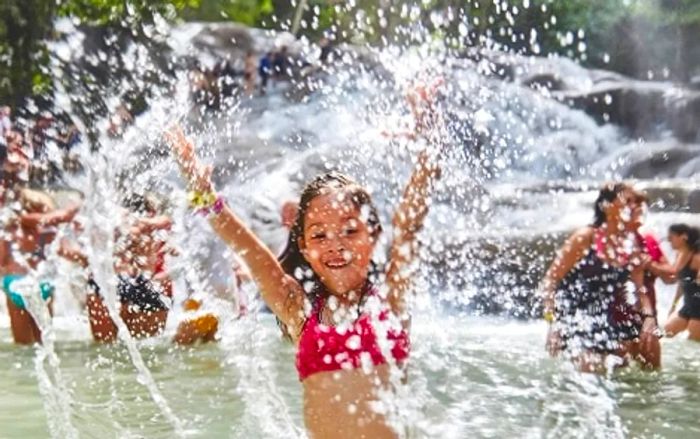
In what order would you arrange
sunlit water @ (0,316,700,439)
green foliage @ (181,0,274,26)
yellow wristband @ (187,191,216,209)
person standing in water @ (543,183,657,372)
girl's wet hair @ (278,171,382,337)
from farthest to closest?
green foliage @ (181,0,274,26) → person standing in water @ (543,183,657,372) → sunlit water @ (0,316,700,439) → yellow wristband @ (187,191,216,209) → girl's wet hair @ (278,171,382,337)

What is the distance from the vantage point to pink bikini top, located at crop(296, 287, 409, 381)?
295cm

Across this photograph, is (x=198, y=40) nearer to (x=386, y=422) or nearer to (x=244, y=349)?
(x=244, y=349)

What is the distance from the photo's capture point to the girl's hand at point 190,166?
3.23 meters

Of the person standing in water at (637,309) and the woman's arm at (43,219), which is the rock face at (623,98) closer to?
the person standing in water at (637,309)

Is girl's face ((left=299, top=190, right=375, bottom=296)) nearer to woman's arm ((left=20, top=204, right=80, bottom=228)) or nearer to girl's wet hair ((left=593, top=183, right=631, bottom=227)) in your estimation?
girl's wet hair ((left=593, top=183, right=631, bottom=227))

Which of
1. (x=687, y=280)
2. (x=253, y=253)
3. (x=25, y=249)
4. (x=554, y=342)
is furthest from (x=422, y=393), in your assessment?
(x=25, y=249)

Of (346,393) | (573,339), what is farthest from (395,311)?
(573,339)

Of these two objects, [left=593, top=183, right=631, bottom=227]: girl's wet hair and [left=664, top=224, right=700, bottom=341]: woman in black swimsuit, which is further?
[left=664, top=224, right=700, bottom=341]: woman in black swimsuit

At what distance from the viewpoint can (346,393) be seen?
2.99 meters

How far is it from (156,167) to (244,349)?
19.1 ft

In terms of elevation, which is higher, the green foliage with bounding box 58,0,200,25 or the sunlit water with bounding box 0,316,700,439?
the green foliage with bounding box 58,0,200,25

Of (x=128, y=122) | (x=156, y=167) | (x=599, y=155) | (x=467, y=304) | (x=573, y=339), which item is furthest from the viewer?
(x=128, y=122)

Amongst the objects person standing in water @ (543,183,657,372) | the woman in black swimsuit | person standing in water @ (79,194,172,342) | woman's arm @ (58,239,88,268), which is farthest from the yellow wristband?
the woman in black swimsuit

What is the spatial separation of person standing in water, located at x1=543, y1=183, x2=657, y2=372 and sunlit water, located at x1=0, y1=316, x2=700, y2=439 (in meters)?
0.18
